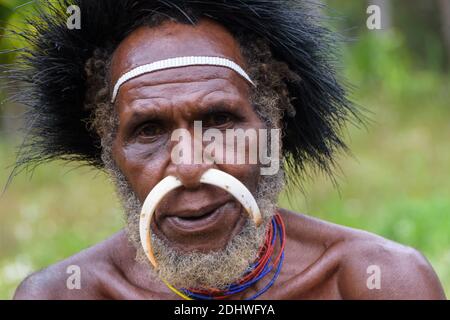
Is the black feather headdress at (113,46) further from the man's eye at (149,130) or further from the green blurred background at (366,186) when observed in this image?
the man's eye at (149,130)

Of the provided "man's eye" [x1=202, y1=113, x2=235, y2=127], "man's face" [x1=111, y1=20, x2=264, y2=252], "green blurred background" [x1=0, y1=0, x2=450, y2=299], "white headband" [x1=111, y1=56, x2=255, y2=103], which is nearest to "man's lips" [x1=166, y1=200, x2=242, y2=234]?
"man's face" [x1=111, y1=20, x2=264, y2=252]

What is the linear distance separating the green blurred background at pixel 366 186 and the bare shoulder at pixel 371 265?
98cm

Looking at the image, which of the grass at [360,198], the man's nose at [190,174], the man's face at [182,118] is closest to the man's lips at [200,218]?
the man's face at [182,118]

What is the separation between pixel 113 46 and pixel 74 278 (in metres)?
1.02

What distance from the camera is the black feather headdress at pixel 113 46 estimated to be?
3.41 m

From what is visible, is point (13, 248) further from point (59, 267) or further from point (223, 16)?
point (223, 16)

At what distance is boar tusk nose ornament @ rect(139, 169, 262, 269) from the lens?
121 inches

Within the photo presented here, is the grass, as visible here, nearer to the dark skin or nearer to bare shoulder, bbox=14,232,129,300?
the dark skin

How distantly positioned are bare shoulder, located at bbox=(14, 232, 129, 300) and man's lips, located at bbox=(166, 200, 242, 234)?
0.72m

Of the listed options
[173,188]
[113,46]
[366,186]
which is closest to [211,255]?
[173,188]

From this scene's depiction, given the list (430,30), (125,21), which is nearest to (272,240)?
(125,21)

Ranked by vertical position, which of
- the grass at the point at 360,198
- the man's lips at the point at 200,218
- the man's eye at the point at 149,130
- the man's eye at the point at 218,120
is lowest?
the grass at the point at 360,198

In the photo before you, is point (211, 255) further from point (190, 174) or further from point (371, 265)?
point (371, 265)

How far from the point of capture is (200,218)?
3.13 meters
